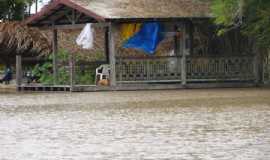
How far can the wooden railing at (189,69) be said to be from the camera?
2889cm

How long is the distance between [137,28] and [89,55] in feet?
19.8

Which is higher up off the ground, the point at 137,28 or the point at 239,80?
the point at 137,28

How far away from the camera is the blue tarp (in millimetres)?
29203

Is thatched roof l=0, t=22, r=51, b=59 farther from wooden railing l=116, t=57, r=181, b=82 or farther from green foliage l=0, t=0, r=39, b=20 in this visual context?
green foliage l=0, t=0, r=39, b=20

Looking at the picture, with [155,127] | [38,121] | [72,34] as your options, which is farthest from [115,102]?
[72,34]

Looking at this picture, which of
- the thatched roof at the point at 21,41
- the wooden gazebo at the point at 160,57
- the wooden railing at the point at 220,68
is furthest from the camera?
the thatched roof at the point at 21,41

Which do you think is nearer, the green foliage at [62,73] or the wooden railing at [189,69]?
the wooden railing at [189,69]

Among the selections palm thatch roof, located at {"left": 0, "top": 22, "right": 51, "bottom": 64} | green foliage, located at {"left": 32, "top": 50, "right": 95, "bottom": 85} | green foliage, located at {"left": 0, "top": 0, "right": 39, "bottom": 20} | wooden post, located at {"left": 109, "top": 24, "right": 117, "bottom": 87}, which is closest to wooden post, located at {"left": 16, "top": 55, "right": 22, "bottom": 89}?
green foliage, located at {"left": 32, "top": 50, "right": 95, "bottom": 85}

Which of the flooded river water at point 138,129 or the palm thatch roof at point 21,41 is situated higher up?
the palm thatch roof at point 21,41

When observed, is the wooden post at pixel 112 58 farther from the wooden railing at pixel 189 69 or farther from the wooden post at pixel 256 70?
the wooden post at pixel 256 70

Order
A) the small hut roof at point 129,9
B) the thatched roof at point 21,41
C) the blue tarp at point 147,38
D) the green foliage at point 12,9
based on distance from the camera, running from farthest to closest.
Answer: the green foliage at point 12,9 → the thatched roof at point 21,41 → the blue tarp at point 147,38 → the small hut roof at point 129,9

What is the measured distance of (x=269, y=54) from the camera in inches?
1249

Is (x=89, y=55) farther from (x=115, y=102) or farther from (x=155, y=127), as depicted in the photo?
(x=155, y=127)

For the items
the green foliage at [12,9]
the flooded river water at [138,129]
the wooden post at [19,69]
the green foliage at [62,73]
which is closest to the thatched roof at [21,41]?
the green foliage at [62,73]
